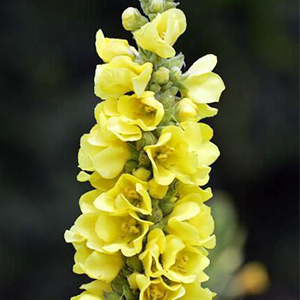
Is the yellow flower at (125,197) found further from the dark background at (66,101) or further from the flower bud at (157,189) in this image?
the dark background at (66,101)

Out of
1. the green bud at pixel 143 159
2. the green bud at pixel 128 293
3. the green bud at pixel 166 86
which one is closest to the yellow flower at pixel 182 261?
the green bud at pixel 128 293

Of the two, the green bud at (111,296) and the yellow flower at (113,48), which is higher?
the yellow flower at (113,48)

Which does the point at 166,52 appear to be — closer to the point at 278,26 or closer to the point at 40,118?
the point at 40,118

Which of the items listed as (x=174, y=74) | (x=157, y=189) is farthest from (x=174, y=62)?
(x=157, y=189)

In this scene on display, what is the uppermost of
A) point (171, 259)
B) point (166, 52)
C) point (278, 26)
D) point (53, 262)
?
point (278, 26)

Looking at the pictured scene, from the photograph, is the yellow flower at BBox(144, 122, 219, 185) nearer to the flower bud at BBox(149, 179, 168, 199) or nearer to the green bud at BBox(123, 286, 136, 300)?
the flower bud at BBox(149, 179, 168, 199)

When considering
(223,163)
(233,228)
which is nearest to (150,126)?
(233,228)

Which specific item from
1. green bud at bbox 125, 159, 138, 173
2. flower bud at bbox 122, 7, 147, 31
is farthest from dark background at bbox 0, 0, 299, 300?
green bud at bbox 125, 159, 138, 173
